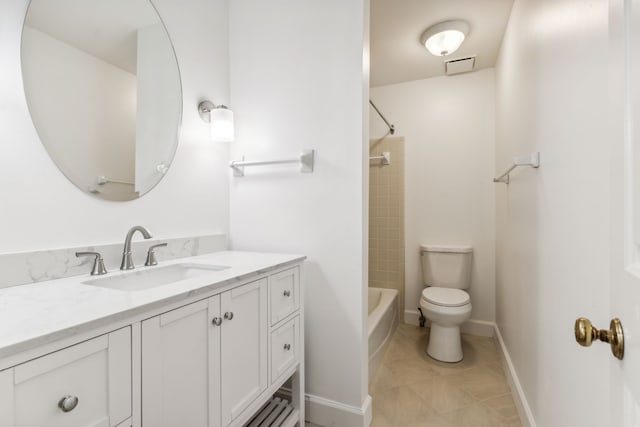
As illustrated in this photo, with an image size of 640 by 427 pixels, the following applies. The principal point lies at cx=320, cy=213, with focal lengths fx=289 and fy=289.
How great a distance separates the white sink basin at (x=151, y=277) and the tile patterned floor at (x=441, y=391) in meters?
1.21

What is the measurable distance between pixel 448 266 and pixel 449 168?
898 mm

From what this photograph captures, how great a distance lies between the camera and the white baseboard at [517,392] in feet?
4.62

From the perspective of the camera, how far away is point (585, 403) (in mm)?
849

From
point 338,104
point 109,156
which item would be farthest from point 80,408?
point 338,104

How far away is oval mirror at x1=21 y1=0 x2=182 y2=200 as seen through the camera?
99cm

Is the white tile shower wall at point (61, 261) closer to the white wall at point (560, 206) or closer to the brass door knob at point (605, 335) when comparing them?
the brass door knob at point (605, 335)

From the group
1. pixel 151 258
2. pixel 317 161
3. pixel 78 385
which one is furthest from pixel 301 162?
pixel 78 385

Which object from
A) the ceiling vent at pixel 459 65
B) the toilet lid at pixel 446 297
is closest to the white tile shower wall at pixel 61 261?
the toilet lid at pixel 446 297

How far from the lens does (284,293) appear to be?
126cm

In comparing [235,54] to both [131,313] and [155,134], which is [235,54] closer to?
[155,134]

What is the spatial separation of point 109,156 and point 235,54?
3.24 ft

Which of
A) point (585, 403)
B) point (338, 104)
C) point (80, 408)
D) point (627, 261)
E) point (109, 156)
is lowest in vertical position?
point (585, 403)

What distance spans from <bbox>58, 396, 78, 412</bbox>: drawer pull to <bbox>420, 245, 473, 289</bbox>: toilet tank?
8.24 feet

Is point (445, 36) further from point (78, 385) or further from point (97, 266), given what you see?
point (78, 385)
